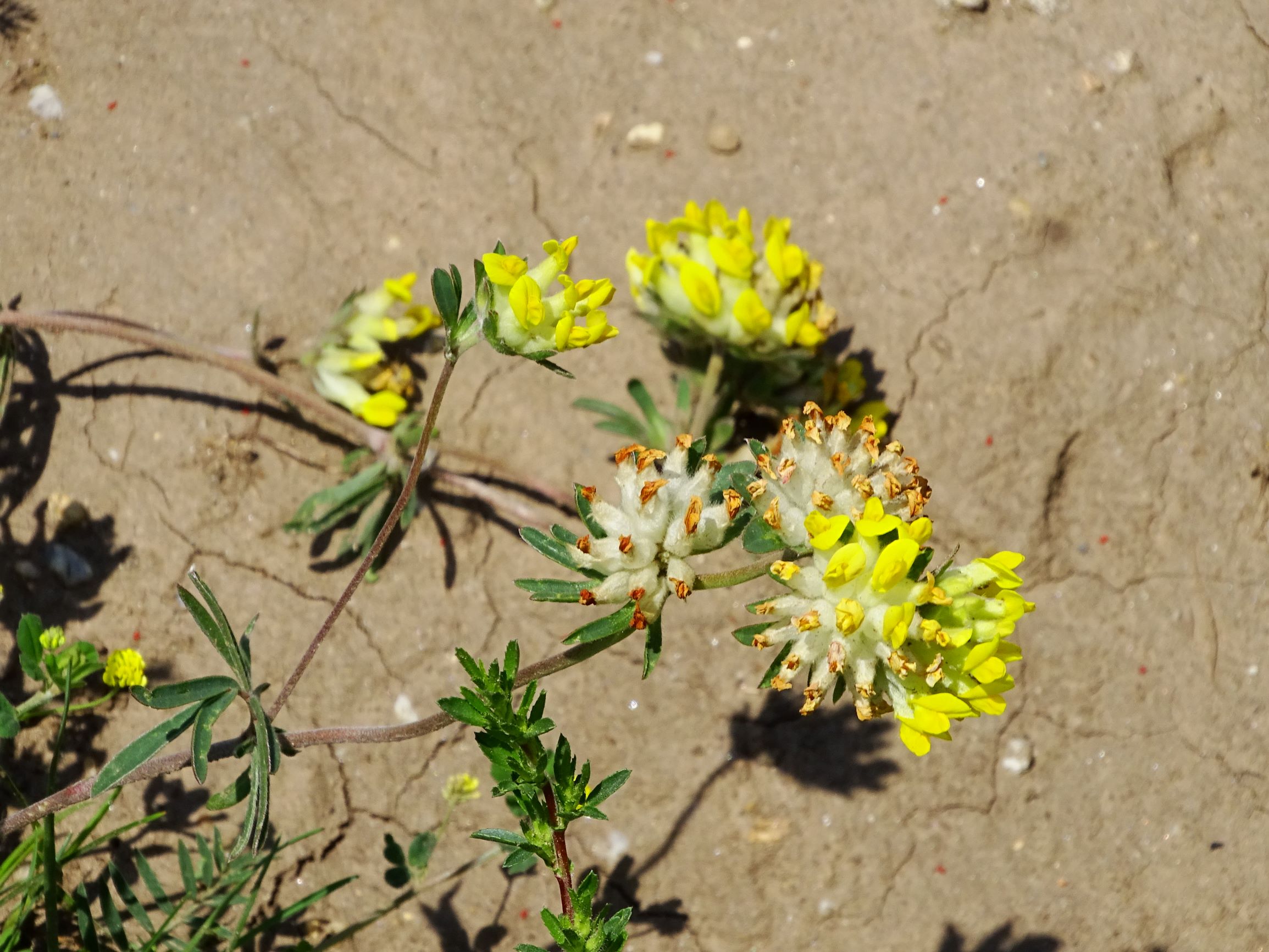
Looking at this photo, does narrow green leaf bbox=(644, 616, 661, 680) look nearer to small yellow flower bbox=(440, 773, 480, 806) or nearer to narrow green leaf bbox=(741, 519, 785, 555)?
narrow green leaf bbox=(741, 519, 785, 555)

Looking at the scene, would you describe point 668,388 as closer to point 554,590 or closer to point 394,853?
point 554,590

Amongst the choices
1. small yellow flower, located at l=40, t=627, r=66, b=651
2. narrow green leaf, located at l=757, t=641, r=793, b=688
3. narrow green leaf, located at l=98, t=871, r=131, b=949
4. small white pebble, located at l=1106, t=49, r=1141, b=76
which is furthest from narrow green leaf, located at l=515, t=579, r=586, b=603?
small white pebble, located at l=1106, t=49, r=1141, b=76

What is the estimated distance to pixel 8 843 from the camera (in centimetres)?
369

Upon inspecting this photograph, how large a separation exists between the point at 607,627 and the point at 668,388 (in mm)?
1846

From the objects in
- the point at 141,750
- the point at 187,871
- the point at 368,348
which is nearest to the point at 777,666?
the point at 141,750

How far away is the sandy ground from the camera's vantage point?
391 centimetres

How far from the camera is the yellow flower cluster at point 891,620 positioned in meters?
2.45

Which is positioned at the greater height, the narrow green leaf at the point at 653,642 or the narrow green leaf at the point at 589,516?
the narrow green leaf at the point at 589,516

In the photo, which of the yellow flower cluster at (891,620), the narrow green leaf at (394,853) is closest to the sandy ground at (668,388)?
the narrow green leaf at (394,853)

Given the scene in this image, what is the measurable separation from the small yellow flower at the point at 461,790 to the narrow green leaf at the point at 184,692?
1.12m

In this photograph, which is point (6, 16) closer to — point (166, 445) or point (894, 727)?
point (166, 445)

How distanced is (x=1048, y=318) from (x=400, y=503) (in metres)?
2.75

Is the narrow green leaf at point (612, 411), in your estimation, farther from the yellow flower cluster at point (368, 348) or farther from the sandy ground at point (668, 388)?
the yellow flower cluster at point (368, 348)

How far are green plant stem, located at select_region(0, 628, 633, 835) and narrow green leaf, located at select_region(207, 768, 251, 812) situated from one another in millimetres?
90
